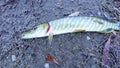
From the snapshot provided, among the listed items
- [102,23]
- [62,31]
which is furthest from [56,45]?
[102,23]

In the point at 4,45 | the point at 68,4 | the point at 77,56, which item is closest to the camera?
the point at 77,56

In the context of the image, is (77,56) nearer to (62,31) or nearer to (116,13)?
(62,31)

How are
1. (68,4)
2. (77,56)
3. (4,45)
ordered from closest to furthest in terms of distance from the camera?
(77,56) → (4,45) → (68,4)

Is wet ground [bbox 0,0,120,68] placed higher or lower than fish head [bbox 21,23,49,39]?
lower

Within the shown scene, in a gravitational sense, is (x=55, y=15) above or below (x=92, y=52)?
above
